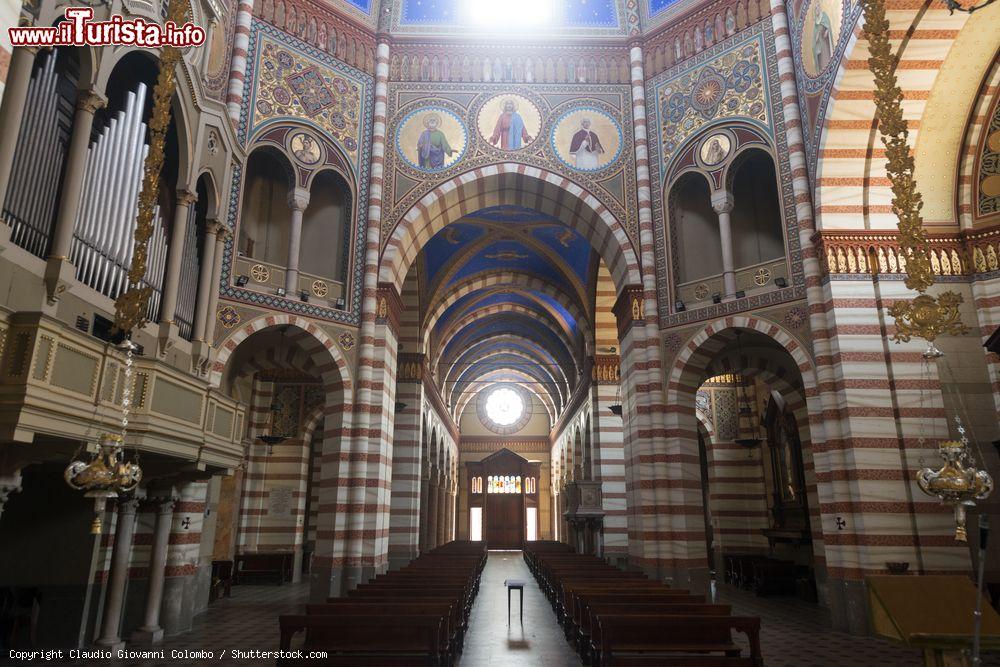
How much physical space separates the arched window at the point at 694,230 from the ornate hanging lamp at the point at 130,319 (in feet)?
35.5

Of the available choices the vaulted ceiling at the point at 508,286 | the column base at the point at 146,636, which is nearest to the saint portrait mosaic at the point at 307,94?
the vaulted ceiling at the point at 508,286

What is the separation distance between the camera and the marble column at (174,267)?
31.6 ft

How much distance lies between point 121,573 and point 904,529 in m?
11.7

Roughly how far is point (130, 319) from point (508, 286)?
18.9 m

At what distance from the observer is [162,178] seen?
10148 mm

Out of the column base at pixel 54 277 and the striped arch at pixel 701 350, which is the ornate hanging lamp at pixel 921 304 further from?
the column base at pixel 54 277

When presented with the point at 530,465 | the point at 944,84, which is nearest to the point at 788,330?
the point at 944,84

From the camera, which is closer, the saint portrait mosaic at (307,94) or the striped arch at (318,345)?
the striped arch at (318,345)

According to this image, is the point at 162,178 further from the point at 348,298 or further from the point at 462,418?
the point at 462,418

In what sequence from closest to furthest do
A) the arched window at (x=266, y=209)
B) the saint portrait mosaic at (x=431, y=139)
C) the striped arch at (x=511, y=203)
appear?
the arched window at (x=266, y=209) → the striped arch at (x=511, y=203) → the saint portrait mosaic at (x=431, y=139)

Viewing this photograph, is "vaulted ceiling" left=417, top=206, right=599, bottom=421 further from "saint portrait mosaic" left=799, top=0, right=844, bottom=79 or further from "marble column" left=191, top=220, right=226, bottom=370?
"marble column" left=191, top=220, right=226, bottom=370

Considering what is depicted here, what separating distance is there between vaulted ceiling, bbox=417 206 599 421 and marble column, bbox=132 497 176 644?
11243 mm

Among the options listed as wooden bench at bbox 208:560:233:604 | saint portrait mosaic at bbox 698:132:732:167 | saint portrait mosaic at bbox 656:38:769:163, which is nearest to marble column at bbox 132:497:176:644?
wooden bench at bbox 208:560:233:604

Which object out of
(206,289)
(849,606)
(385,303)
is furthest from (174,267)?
(849,606)
